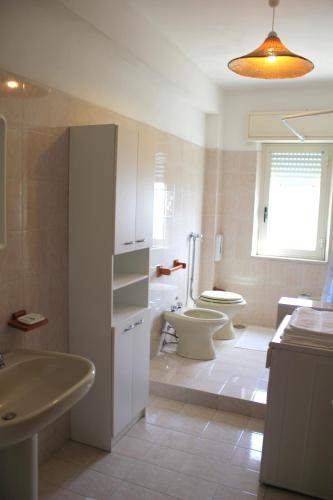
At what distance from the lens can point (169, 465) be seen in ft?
7.88

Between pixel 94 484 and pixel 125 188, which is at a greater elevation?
pixel 125 188

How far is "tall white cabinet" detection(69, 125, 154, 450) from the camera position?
229 cm

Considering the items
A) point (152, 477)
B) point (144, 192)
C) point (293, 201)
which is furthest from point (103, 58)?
point (293, 201)

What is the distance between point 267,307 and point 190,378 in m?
1.71

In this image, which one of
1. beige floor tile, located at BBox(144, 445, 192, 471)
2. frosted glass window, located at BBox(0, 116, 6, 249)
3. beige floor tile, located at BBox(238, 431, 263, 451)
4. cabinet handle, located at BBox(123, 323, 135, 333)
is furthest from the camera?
beige floor tile, located at BBox(238, 431, 263, 451)

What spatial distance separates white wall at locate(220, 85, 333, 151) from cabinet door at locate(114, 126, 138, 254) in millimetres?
2409

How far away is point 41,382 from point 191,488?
96cm

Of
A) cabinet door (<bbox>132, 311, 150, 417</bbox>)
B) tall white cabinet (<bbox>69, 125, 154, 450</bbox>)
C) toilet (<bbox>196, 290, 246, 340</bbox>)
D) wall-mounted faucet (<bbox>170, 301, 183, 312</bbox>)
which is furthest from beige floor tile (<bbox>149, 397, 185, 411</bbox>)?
toilet (<bbox>196, 290, 246, 340</bbox>)

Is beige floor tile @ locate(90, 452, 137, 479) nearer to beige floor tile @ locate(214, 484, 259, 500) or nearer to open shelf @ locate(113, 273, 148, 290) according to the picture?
beige floor tile @ locate(214, 484, 259, 500)

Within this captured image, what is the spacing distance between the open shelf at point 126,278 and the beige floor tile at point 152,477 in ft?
3.19

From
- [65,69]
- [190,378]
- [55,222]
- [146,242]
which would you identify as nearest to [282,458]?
[190,378]

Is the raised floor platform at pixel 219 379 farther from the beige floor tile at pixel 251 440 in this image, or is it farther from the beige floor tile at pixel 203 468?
the beige floor tile at pixel 203 468

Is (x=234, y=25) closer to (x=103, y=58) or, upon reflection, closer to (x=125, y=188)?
(x=103, y=58)

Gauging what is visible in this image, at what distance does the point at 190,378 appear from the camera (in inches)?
129
